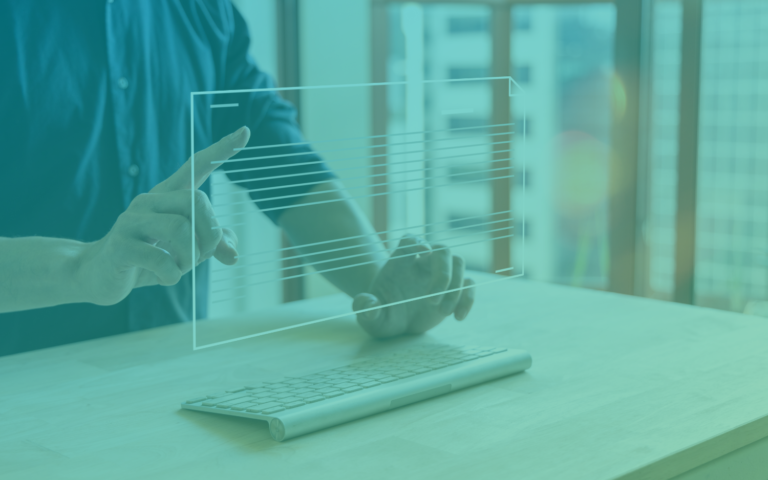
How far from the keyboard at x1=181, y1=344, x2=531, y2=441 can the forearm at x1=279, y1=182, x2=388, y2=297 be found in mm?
263

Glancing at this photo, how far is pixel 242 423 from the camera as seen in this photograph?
806 mm

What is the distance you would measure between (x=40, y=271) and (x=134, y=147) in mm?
557

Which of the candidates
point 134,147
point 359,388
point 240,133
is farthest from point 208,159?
point 134,147

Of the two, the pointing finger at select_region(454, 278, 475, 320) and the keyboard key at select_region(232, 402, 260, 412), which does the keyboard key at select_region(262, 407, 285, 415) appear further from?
the pointing finger at select_region(454, 278, 475, 320)

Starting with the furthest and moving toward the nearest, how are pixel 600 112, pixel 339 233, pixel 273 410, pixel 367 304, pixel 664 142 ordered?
pixel 600 112, pixel 664 142, pixel 339 233, pixel 367 304, pixel 273 410

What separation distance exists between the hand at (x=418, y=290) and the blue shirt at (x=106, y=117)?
233 mm

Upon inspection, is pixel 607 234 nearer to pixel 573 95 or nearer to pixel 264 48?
pixel 573 95

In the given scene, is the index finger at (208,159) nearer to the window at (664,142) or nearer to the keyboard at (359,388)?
the keyboard at (359,388)

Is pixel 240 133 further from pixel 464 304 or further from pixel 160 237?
Answer: pixel 464 304

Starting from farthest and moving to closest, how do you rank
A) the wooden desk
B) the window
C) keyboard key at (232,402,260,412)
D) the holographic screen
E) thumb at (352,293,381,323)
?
the window
thumb at (352,293,381,323)
the holographic screen
keyboard key at (232,402,260,412)
the wooden desk

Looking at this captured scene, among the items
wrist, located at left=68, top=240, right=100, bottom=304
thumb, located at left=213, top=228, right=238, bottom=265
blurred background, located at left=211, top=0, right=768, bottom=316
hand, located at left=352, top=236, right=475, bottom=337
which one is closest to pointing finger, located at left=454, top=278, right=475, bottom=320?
hand, located at left=352, top=236, right=475, bottom=337

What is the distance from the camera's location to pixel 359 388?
849 mm

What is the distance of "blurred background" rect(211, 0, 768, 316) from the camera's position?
8.63 ft

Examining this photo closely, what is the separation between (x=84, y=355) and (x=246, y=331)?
24 centimetres
